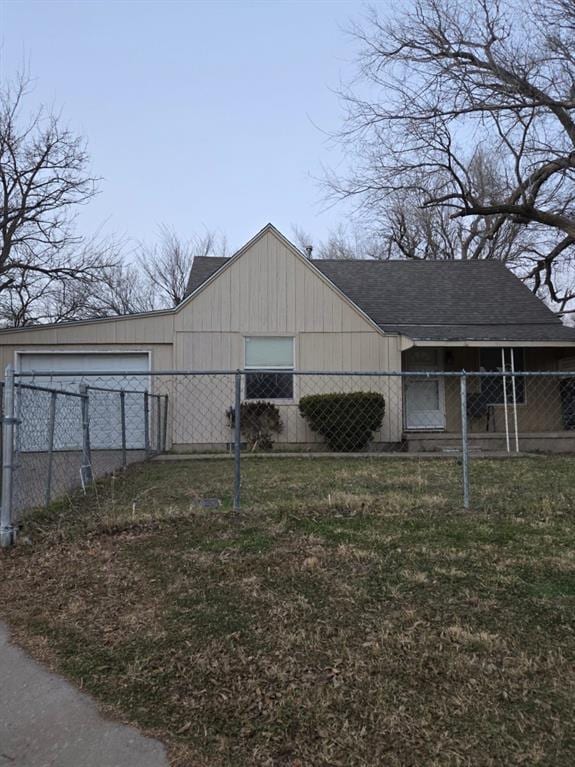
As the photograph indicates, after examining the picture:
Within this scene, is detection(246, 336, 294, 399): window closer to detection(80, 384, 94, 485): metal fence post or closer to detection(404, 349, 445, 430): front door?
detection(404, 349, 445, 430): front door

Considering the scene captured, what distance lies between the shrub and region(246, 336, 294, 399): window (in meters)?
0.43

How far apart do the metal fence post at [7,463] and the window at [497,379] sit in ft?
34.2

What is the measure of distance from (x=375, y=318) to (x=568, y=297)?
16.9 meters

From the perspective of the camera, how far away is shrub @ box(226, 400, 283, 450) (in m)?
10.9

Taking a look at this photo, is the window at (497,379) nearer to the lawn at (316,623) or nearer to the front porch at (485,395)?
the front porch at (485,395)

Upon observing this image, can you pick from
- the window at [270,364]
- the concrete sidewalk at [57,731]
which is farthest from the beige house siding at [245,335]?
the concrete sidewalk at [57,731]

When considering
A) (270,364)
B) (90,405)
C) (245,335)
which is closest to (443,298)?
(270,364)

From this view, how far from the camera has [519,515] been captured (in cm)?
516

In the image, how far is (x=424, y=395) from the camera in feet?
40.7

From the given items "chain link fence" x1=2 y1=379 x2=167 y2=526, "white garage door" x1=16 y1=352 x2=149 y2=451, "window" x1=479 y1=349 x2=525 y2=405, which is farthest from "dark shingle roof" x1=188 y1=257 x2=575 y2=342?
"chain link fence" x1=2 y1=379 x2=167 y2=526

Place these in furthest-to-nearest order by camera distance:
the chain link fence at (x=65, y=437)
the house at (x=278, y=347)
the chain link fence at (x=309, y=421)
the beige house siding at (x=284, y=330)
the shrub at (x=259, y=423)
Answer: the beige house siding at (x=284, y=330) → the house at (x=278, y=347) → the shrub at (x=259, y=423) → the chain link fence at (x=309, y=421) → the chain link fence at (x=65, y=437)

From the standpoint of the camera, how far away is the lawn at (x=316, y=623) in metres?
2.11

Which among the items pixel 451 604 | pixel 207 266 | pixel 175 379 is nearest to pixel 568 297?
pixel 207 266

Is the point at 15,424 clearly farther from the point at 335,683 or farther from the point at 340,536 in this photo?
the point at 335,683
